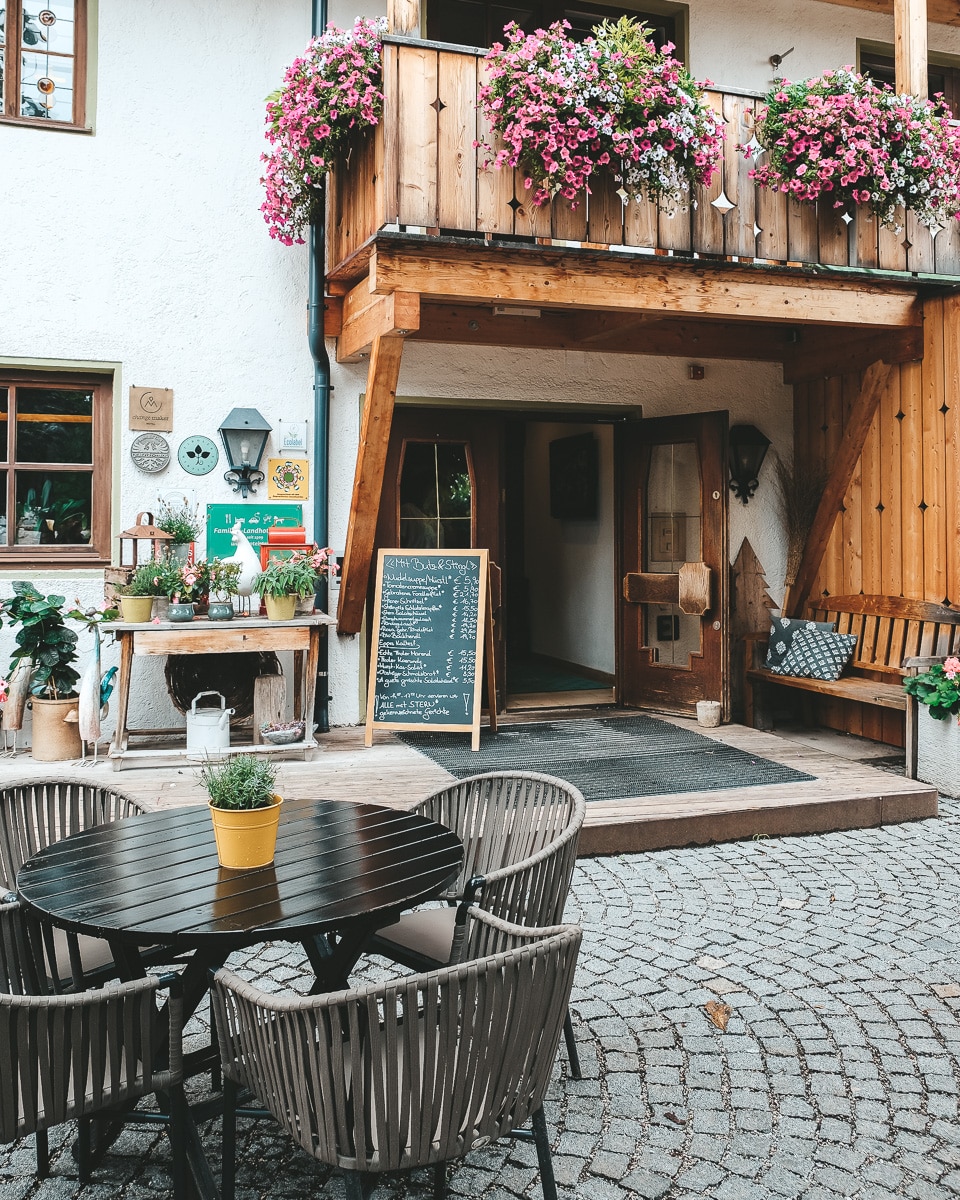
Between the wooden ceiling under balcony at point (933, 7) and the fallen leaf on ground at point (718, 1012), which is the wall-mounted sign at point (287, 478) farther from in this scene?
the wooden ceiling under balcony at point (933, 7)

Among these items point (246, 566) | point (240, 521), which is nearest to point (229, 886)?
point (246, 566)

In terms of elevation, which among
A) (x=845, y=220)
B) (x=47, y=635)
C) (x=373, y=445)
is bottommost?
(x=47, y=635)

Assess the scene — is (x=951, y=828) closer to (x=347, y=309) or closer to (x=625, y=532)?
(x=625, y=532)

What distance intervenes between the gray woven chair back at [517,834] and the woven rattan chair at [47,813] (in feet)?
3.07

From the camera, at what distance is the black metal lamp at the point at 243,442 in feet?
21.4

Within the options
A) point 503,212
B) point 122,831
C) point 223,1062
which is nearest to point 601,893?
point 122,831

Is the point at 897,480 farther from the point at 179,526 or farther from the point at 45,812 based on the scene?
the point at 45,812

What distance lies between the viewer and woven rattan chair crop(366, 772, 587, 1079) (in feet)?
8.59

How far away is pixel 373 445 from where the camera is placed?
6.04 meters

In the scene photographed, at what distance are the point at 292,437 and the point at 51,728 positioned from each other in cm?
231

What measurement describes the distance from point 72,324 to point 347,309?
165 cm

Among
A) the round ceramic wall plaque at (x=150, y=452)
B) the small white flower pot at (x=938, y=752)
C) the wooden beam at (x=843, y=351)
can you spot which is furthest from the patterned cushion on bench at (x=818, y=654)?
the round ceramic wall plaque at (x=150, y=452)

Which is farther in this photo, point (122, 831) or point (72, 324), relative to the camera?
point (72, 324)

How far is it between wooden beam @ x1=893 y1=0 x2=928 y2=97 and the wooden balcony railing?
759 millimetres
